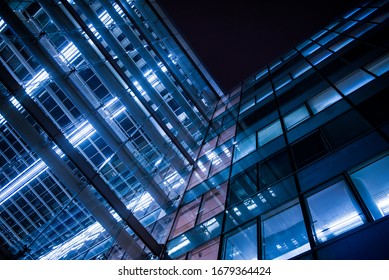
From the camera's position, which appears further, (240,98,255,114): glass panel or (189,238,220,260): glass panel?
(240,98,255,114): glass panel

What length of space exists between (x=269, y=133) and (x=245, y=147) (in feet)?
3.93

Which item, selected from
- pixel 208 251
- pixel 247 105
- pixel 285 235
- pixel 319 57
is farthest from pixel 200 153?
pixel 285 235

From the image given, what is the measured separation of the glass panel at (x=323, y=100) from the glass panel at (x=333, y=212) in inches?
175

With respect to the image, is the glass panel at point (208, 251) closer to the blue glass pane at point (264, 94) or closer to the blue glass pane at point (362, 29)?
the blue glass pane at point (264, 94)

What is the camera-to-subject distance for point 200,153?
16547mm

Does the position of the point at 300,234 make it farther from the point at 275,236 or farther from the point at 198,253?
the point at 198,253

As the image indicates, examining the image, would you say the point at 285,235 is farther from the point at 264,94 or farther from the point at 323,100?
the point at 264,94

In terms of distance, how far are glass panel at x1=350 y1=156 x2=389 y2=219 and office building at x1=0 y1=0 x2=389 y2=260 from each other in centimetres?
3

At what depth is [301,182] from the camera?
26.3ft

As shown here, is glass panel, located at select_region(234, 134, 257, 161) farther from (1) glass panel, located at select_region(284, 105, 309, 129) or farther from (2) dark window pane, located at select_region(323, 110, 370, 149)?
(2) dark window pane, located at select_region(323, 110, 370, 149)

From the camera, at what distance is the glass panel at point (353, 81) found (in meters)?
9.98

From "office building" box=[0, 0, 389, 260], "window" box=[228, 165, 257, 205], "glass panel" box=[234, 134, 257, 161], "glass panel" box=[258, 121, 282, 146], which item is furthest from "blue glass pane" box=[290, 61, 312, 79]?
"window" box=[228, 165, 257, 205]

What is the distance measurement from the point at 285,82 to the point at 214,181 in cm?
743

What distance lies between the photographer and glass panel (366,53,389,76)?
31.5 ft
